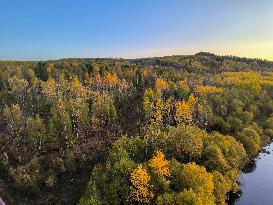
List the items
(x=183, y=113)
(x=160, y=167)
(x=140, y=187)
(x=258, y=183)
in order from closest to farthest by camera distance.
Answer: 1. (x=140, y=187)
2. (x=160, y=167)
3. (x=258, y=183)
4. (x=183, y=113)

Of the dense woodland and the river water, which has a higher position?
the dense woodland

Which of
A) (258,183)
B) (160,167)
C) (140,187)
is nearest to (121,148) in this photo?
(160,167)

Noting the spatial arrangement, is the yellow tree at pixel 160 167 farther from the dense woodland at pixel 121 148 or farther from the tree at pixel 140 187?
the tree at pixel 140 187

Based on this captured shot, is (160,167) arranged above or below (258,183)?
above

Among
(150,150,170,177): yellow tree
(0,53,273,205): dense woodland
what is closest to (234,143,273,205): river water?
(0,53,273,205): dense woodland

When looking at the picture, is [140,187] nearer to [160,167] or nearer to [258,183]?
[160,167]

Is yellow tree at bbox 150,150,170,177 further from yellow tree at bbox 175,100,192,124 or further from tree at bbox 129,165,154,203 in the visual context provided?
yellow tree at bbox 175,100,192,124

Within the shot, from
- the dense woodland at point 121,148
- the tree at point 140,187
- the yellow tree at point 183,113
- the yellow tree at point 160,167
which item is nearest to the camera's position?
the tree at point 140,187

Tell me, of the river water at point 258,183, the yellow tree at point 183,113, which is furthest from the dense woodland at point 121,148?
the river water at point 258,183
